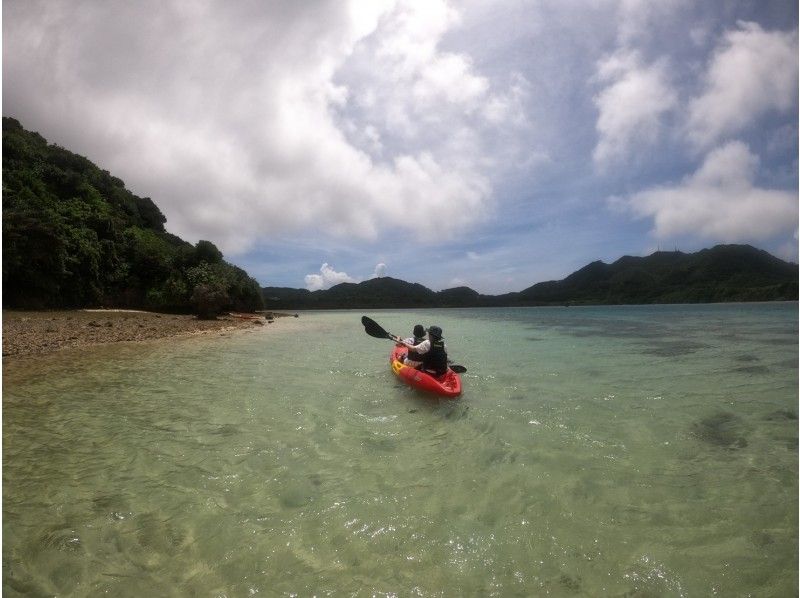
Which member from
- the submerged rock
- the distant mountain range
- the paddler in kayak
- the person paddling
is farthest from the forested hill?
the distant mountain range

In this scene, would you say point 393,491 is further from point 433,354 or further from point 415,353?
point 415,353

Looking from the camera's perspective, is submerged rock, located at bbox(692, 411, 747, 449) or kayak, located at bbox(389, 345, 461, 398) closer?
submerged rock, located at bbox(692, 411, 747, 449)

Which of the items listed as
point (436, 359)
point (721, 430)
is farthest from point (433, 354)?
point (721, 430)

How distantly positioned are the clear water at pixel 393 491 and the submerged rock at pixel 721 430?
0.15 feet

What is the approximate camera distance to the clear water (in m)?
3.04

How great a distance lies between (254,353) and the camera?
15.0 meters

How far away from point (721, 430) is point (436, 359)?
5.75m

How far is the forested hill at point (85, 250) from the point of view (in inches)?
1008

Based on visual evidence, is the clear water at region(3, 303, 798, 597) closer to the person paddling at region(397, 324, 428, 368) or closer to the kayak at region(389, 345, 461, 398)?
the kayak at region(389, 345, 461, 398)

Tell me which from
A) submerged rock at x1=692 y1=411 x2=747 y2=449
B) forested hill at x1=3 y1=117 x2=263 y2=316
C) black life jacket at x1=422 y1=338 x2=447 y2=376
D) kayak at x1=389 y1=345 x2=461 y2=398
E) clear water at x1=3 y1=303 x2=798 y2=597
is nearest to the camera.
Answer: clear water at x1=3 y1=303 x2=798 y2=597

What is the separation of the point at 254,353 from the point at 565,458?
1297 cm

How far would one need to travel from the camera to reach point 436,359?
9.38 m

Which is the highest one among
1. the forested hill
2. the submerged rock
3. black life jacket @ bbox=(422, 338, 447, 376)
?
the forested hill

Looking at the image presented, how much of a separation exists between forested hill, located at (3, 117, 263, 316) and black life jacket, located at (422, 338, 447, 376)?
94.2 ft
